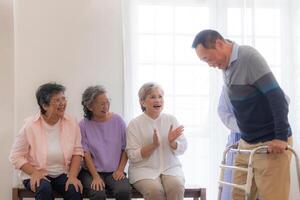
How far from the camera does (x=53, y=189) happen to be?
285 cm

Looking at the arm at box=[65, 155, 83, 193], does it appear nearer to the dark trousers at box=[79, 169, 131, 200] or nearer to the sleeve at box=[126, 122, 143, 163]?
the dark trousers at box=[79, 169, 131, 200]

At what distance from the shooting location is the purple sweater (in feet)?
9.86

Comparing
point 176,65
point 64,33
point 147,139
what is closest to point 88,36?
point 64,33

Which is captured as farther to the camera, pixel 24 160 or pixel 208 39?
pixel 24 160

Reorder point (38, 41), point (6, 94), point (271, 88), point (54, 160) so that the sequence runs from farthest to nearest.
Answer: point (38, 41) < point (6, 94) < point (54, 160) < point (271, 88)

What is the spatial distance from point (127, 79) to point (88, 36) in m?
0.47

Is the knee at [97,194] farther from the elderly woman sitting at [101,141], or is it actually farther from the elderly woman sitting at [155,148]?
the elderly woman sitting at [155,148]

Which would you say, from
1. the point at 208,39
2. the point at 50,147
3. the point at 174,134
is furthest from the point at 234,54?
the point at 50,147

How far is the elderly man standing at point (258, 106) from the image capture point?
6.95 feet

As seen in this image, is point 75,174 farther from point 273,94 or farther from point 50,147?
point 273,94

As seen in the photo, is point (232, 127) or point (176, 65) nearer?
point (232, 127)

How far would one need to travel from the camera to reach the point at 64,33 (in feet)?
11.0

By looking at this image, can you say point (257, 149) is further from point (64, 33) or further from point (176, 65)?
point (64, 33)

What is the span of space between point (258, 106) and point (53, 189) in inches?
58.6
